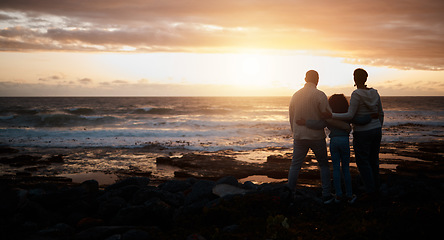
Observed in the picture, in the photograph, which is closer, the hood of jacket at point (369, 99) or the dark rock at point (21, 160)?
the hood of jacket at point (369, 99)

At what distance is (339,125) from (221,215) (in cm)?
249

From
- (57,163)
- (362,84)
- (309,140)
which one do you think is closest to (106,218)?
(309,140)

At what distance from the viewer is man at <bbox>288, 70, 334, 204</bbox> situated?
5504 millimetres

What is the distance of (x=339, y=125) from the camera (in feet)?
17.7

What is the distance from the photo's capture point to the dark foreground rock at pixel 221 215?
176 inches

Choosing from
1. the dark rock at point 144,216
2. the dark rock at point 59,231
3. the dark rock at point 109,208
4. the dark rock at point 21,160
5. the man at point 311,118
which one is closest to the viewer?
the dark rock at point 59,231

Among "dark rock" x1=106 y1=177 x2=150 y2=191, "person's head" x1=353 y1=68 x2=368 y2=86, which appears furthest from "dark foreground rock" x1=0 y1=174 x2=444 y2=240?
"person's head" x1=353 y1=68 x2=368 y2=86

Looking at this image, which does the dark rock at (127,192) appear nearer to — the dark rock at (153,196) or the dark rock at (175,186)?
the dark rock at (153,196)

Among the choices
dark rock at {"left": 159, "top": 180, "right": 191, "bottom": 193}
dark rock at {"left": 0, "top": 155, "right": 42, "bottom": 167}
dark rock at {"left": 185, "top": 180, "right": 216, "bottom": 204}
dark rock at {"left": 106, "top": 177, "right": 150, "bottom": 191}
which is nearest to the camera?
dark rock at {"left": 185, "top": 180, "right": 216, "bottom": 204}

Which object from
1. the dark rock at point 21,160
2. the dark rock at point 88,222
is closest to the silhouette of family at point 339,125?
the dark rock at point 88,222

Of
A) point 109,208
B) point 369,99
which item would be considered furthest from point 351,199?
point 109,208

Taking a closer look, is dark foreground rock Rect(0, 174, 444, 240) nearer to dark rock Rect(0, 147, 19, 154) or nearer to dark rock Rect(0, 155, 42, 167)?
dark rock Rect(0, 155, 42, 167)

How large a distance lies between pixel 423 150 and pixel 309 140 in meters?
14.3

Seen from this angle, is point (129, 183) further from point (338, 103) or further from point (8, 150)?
point (8, 150)
